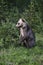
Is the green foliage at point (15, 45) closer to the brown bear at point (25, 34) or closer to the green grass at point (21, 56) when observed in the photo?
the green grass at point (21, 56)

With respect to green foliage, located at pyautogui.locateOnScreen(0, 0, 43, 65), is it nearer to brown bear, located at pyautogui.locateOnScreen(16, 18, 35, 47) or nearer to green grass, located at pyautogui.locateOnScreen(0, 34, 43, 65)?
green grass, located at pyautogui.locateOnScreen(0, 34, 43, 65)

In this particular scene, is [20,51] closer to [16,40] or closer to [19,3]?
[16,40]

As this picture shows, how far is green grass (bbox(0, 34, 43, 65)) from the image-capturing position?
9.63 meters

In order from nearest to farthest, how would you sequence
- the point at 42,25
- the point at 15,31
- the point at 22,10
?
the point at 15,31 → the point at 42,25 → the point at 22,10

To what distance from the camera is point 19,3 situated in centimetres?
1947

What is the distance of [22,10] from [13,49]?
27.6 feet

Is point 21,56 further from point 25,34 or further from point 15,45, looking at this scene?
point 25,34

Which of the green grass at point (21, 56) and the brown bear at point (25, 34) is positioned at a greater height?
the brown bear at point (25, 34)

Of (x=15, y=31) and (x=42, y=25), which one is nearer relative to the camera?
(x=15, y=31)

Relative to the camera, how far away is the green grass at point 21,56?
9634 millimetres

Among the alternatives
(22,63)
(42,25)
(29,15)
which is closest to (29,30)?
(22,63)

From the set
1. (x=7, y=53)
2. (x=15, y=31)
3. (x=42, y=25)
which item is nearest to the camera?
(x=7, y=53)

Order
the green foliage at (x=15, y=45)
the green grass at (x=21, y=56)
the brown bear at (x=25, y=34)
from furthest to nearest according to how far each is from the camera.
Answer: the brown bear at (x=25, y=34), the green foliage at (x=15, y=45), the green grass at (x=21, y=56)

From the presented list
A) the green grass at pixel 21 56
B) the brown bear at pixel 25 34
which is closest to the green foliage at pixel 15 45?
the green grass at pixel 21 56
